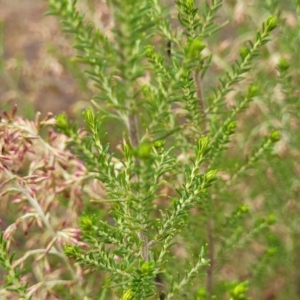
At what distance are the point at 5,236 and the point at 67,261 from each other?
34 centimetres

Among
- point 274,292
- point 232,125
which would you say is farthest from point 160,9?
point 274,292

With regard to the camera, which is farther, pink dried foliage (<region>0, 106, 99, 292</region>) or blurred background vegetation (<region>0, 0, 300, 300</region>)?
blurred background vegetation (<region>0, 0, 300, 300</region>)

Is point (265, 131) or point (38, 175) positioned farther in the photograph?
point (265, 131)

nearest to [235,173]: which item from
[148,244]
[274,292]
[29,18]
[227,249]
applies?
[227,249]

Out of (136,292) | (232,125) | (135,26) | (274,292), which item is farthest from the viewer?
(274,292)

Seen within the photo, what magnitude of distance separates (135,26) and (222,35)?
4083 millimetres

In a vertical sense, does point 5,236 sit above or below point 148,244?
below

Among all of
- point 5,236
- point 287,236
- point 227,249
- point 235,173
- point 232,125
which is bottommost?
point 287,236

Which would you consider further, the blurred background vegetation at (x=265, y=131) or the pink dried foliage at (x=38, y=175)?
the blurred background vegetation at (x=265, y=131)

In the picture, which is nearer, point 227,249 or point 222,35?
point 227,249

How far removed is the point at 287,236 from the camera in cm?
268

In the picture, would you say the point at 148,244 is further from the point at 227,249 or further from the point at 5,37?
the point at 5,37

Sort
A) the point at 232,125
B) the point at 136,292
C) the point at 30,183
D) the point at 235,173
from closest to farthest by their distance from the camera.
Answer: the point at 136,292
the point at 232,125
the point at 30,183
the point at 235,173

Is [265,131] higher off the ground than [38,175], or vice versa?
[38,175]
